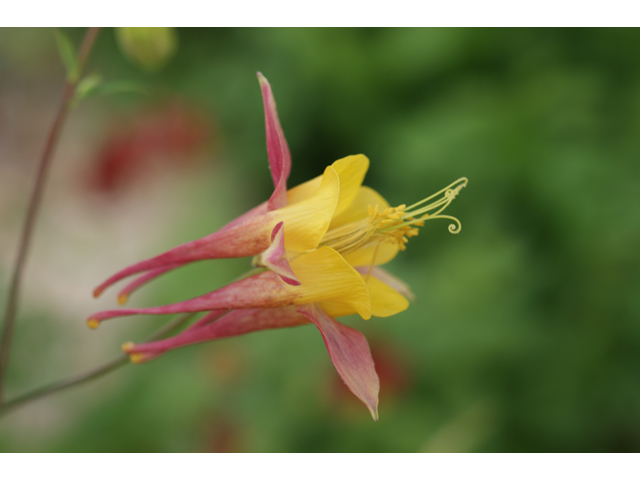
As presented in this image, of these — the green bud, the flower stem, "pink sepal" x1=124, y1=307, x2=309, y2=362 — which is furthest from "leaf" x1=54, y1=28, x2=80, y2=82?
"pink sepal" x1=124, y1=307, x2=309, y2=362

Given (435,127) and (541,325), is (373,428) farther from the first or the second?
(435,127)

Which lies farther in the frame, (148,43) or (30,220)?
(148,43)

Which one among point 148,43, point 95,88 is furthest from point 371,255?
point 148,43

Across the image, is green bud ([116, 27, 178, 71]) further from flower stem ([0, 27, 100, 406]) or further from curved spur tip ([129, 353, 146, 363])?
curved spur tip ([129, 353, 146, 363])

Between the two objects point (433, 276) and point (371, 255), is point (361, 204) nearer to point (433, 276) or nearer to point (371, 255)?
point (371, 255)

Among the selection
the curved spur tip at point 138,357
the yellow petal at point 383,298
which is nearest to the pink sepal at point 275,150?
the yellow petal at point 383,298

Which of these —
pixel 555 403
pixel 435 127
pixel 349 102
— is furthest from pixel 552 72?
pixel 555 403
